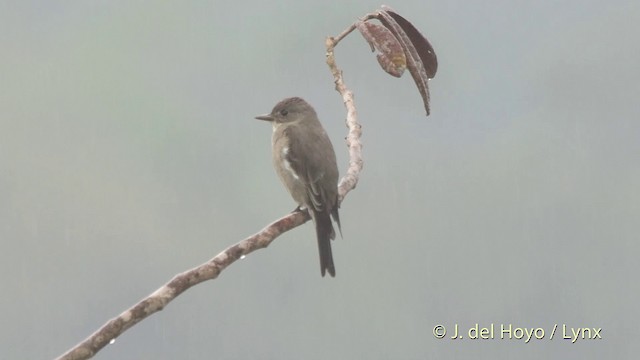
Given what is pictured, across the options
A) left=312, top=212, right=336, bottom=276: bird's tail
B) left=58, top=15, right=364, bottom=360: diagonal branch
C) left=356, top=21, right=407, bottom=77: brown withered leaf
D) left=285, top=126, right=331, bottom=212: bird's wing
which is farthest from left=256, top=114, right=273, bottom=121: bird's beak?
left=356, top=21, right=407, bottom=77: brown withered leaf

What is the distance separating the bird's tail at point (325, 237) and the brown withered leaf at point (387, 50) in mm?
1404

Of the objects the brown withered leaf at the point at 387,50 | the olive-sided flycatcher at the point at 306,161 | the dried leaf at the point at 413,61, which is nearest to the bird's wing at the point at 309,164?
the olive-sided flycatcher at the point at 306,161

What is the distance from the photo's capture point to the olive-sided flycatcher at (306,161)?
5.07 meters

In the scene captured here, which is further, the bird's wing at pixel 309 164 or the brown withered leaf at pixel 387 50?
the bird's wing at pixel 309 164

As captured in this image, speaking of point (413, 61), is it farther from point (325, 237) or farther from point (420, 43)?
point (325, 237)

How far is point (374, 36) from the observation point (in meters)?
3.08

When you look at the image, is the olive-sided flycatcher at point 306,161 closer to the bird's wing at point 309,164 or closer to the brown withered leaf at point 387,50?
the bird's wing at point 309,164

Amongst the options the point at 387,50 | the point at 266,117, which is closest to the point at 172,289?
the point at 387,50

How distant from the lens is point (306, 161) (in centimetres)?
541

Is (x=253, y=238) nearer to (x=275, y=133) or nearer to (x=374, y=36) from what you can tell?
(x=374, y=36)

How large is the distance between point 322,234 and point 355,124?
1283 millimetres

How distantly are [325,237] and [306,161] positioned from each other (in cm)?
67

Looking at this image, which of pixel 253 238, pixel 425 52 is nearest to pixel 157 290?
pixel 253 238

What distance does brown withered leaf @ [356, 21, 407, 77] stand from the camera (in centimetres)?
294
